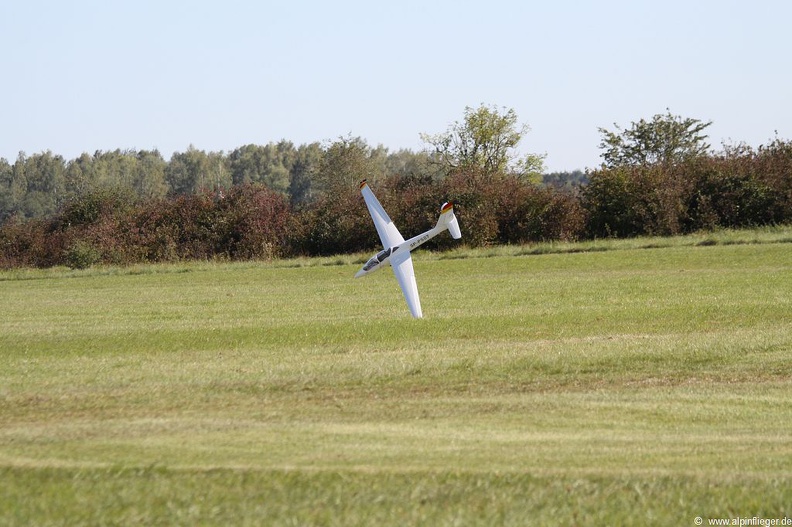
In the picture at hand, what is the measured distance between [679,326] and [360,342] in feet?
21.9

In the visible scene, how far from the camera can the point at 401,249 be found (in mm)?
24500

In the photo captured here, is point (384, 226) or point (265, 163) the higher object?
point (265, 163)

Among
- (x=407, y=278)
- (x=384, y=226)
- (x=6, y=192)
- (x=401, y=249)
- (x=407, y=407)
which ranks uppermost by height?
(x=6, y=192)

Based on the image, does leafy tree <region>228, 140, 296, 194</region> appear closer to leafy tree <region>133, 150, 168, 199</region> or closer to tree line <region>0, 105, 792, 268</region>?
leafy tree <region>133, 150, 168, 199</region>

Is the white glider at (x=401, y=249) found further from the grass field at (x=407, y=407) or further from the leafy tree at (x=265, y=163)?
the leafy tree at (x=265, y=163)

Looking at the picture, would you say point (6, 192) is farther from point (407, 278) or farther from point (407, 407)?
point (407, 407)

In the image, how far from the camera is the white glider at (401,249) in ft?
77.7

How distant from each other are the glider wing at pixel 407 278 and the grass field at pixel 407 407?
61cm

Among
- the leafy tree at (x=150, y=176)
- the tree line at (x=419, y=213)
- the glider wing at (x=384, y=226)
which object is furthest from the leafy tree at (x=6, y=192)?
the glider wing at (x=384, y=226)

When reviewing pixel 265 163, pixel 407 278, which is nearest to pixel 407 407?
pixel 407 278

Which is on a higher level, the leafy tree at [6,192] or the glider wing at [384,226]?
the leafy tree at [6,192]

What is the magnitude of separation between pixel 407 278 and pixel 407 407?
31.9 ft

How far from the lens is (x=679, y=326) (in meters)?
22.2

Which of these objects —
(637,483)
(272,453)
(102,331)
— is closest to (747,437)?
(637,483)
